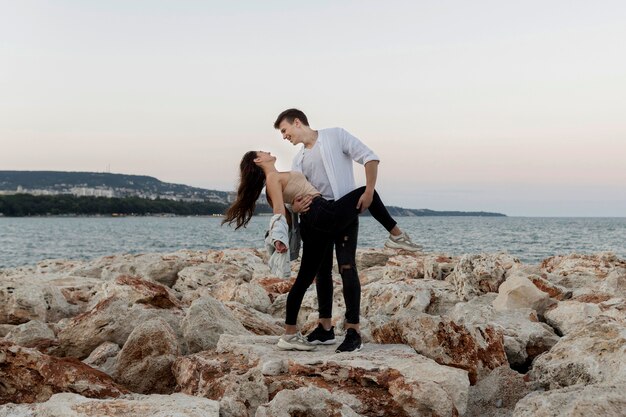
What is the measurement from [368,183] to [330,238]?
0.56 meters

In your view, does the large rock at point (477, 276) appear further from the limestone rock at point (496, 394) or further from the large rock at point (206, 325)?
the limestone rock at point (496, 394)

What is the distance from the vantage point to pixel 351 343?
5371 mm

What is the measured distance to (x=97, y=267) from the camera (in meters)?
16.5

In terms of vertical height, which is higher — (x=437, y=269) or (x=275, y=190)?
(x=275, y=190)

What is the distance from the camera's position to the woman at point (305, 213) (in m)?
5.26

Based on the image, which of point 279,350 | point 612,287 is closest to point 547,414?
point 279,350

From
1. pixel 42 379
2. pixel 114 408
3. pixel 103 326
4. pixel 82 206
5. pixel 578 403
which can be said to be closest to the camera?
pixel 578 403

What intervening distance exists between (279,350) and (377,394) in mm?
1172

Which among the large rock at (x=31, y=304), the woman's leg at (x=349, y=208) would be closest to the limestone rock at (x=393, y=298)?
the woman's leg at (x=349, y=208)

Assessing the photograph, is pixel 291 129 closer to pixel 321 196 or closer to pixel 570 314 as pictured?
pixel 321 196

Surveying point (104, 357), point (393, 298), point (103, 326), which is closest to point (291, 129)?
point (104, 357)

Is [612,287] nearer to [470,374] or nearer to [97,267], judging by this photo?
[470,374]

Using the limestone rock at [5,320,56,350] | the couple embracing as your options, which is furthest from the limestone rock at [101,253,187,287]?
the couple embracing

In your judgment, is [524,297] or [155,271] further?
[155,271]
